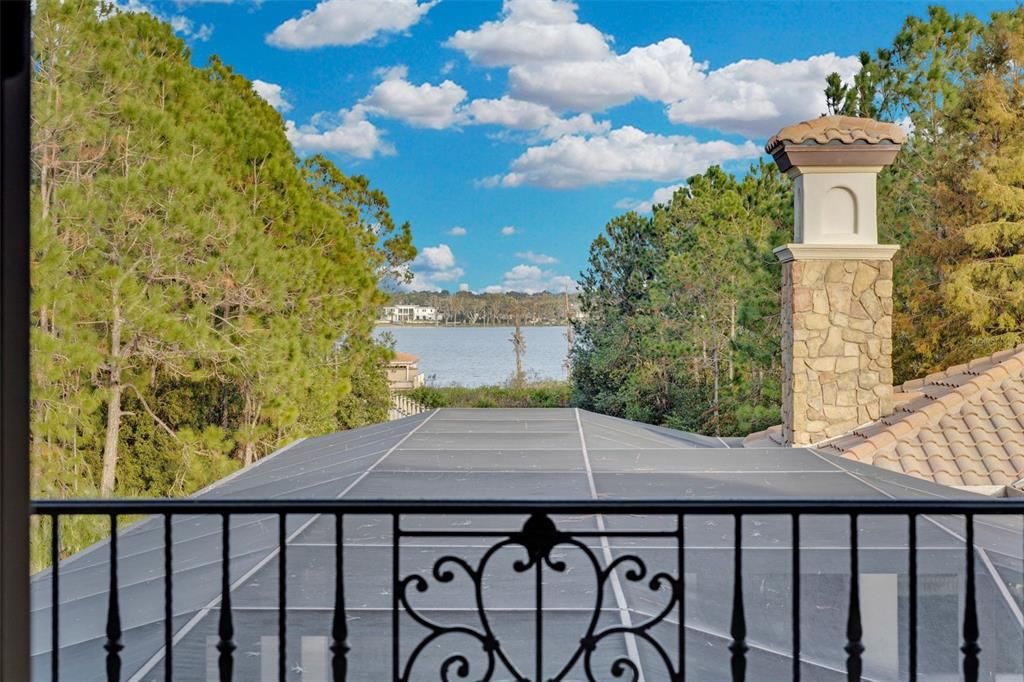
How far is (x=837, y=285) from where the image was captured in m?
6.33

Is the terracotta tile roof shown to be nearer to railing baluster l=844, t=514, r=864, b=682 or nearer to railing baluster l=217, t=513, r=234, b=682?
railing baluster l=844, t=514, r=864, b=682

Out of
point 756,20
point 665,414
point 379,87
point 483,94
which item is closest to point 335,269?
point 665,414

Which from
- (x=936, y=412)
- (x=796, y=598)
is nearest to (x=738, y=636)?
(x=796, y=598)

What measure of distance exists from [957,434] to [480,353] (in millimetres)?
13602

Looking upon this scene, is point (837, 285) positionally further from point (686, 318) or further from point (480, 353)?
point (480, 353)

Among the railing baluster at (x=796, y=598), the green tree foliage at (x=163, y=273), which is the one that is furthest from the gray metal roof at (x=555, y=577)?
the green tree foliage at (x=163, y=273)

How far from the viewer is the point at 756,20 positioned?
74.5ft

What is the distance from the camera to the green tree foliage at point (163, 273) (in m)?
9.28

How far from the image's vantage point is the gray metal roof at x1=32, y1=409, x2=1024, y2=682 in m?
2.79

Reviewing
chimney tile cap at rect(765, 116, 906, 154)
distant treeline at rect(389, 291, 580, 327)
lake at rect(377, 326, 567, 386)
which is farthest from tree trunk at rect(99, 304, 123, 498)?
chimney tile cap at rect(765, 116, 906, 154)

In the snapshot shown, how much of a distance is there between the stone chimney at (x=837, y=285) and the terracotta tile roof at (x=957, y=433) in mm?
245

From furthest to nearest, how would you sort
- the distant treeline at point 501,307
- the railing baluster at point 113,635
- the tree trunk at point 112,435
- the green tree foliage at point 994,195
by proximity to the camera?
the distant treeline at point 501,307
the green tree foliage at point 994,195
the tree trunk at point 112,435
the railing baluster at point 113,635

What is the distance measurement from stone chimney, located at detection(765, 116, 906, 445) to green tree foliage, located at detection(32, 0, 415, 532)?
6222 mm

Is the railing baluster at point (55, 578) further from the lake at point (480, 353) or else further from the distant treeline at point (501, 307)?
the distant treeline at point (501, 307)
